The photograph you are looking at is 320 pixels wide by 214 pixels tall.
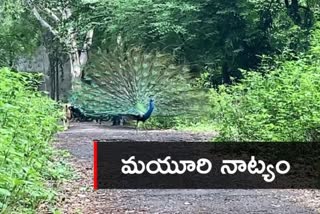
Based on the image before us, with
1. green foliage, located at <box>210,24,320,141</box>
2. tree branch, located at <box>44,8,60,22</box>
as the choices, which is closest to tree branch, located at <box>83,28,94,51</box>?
tree branch, located at <box>44,8,60,22</box>

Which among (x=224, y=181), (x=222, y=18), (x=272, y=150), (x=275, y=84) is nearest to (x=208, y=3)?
(x=222, y=18)

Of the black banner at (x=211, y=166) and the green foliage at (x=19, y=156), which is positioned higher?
the green foliage at (x=19, y=156)

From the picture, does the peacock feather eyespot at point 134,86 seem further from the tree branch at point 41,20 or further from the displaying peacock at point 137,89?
the tree branch at point 41,20

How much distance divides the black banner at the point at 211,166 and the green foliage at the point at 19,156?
82 cm

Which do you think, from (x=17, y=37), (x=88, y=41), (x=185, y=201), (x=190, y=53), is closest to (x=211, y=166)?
(x=185, y=201)

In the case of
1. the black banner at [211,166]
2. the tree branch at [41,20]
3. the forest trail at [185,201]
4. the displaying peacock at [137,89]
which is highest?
the tree branch at [41,20]

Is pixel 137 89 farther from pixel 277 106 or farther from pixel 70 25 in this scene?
pixel 70 25

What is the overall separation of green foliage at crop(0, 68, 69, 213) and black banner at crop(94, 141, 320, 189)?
32.2 inches

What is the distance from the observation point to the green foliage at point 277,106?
696 centimetres

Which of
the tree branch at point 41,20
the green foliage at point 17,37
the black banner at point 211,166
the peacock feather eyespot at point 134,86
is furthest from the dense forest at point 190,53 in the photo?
the green foliage at point 17,37

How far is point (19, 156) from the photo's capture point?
144 inches

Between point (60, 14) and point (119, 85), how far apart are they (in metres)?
9.95

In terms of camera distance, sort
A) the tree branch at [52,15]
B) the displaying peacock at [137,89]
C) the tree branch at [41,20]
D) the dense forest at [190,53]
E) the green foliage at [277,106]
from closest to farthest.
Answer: the green foliage at [277,106]
the dense forest at [190,53]
the displaying peacock at [137,89]
the tree branch at [41,20]
the tree branch at [52,15]

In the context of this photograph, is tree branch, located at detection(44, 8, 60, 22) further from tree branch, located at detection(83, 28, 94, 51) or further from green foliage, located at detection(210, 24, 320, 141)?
green foliage, located at detection(210, 24, 320, 141)
